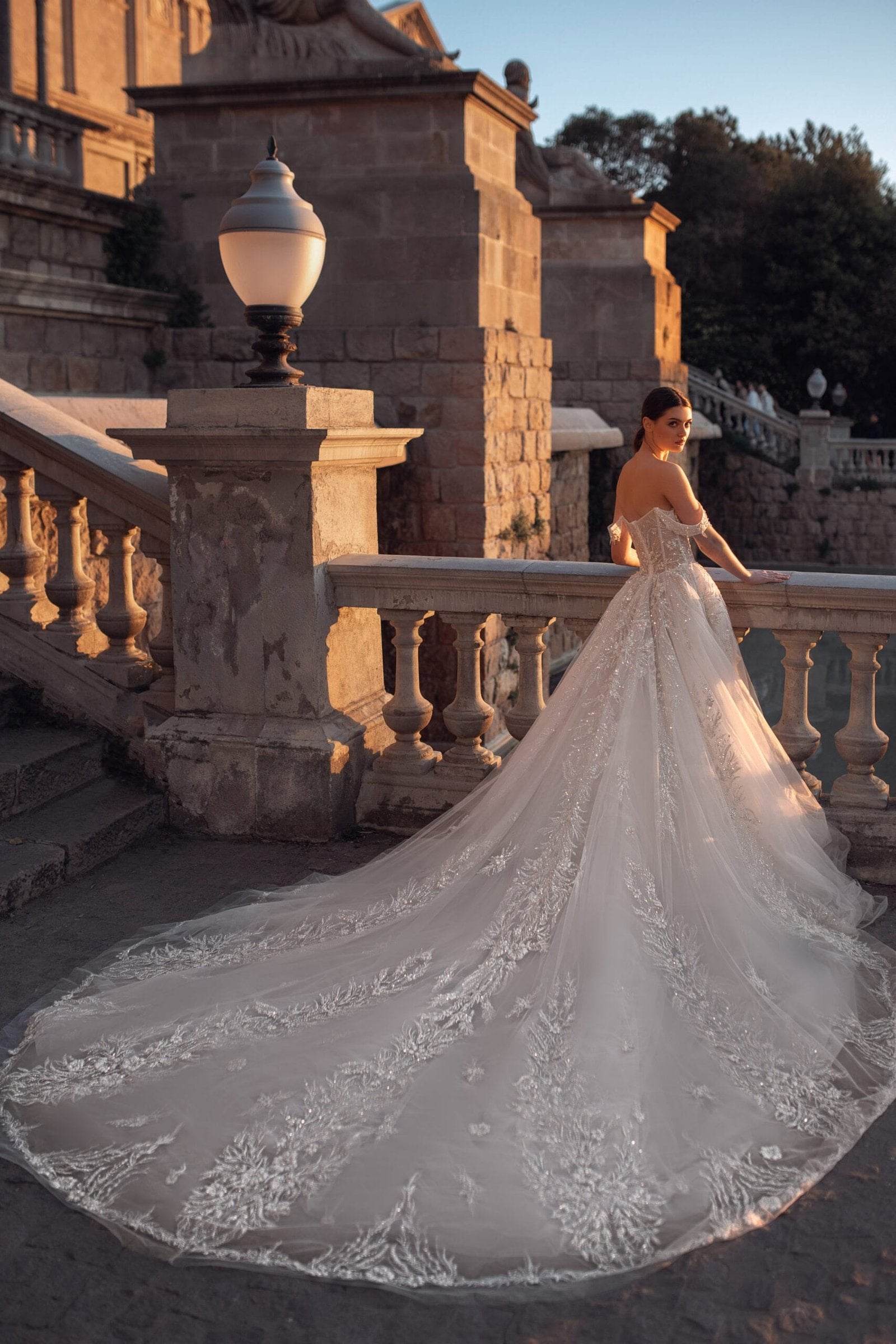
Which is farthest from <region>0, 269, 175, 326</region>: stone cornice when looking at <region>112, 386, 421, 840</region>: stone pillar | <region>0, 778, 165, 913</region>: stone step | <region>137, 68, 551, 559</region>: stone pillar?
<region>0, 778, 165, 913</region>: stone step

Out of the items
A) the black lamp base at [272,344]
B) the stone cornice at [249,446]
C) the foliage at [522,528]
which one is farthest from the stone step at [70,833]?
the foliage at [522,528]

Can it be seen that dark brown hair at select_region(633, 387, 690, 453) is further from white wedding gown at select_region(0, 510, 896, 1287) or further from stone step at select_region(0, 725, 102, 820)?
stone step at select_region(0, 725, 102, 820)

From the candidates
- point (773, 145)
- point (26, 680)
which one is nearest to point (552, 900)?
point (26, 680)

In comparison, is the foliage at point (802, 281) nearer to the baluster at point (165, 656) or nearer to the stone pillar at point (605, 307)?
the stone pillar at point (605, 307)

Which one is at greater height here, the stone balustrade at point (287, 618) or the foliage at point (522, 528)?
the foliage at point (522, 528)

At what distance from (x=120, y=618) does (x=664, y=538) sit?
209cm

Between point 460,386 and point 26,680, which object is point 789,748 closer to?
point 26,680

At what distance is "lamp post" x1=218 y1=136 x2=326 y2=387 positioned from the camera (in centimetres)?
405

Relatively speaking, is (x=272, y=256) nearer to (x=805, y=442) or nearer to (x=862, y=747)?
(x=862, y=747)

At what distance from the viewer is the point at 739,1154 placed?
2334 millimetres

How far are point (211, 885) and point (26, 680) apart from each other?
126 centimetres

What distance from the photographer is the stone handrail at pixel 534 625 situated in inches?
153

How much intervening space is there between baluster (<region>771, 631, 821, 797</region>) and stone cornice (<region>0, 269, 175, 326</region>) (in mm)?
5807

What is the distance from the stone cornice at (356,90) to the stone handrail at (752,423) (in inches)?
458
